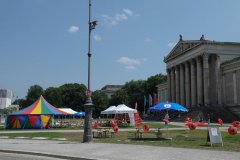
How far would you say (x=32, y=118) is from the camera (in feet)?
155

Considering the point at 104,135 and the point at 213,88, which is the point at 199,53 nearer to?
the point at 213,88

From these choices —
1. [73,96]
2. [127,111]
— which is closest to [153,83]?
[73,96]

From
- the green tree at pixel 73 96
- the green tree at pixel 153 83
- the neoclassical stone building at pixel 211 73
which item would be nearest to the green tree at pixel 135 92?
the green tree at pixel 153 83

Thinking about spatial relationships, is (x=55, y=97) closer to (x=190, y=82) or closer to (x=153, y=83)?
(x=153, y=83)

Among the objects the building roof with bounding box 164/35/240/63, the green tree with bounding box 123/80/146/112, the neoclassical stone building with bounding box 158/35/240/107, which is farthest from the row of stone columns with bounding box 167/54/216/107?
the green tree with bounding box 123/80/146/112

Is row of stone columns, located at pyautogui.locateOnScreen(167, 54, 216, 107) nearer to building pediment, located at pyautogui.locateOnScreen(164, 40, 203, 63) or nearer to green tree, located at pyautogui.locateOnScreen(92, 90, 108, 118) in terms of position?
building pediment, located at pyautogui.locateOnScreen(164, 40, 203, 63)

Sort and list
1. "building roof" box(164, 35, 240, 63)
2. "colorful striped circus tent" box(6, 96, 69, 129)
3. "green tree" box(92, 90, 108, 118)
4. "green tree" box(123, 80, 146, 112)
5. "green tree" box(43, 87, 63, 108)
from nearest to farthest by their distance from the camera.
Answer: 1. "colorful striped circus tent" box(6, 96, 69, 129)
2. "building roof" box(164, 35, 240, 63)
3. "green tree" box(43, 87, 63, 108)
4. "green tree" box(92, 90, 108, 118)
5. "green tree" box(123, 80, 146, 112)

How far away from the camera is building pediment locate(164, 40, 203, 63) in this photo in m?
84.9

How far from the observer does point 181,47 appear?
91125 millimetres

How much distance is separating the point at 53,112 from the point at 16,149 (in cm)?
2668

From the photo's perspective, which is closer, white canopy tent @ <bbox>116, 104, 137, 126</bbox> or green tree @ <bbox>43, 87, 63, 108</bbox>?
white canopy tent @ <bbox>116, 104, 137, 126</bbox>

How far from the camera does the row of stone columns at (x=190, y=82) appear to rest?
77.4 metres

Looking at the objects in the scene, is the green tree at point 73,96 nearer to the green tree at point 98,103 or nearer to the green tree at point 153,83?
Answer: the green tree at point 98,103

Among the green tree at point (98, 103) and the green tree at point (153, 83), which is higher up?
the green tree at point (153, 83)
